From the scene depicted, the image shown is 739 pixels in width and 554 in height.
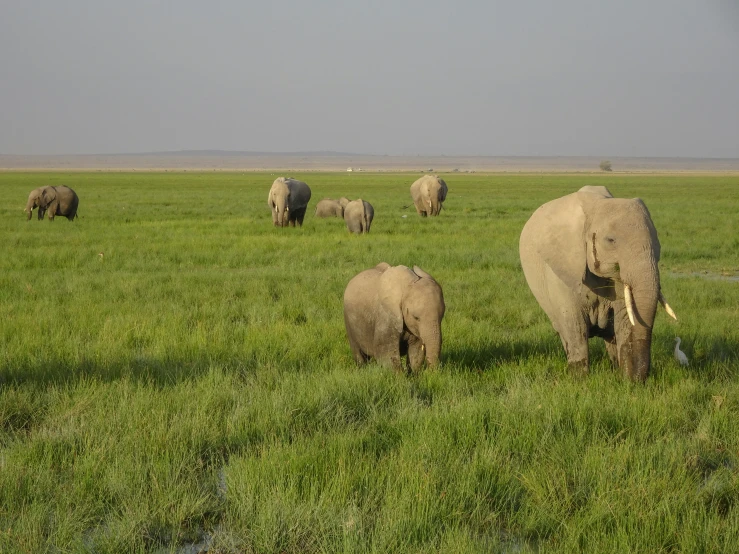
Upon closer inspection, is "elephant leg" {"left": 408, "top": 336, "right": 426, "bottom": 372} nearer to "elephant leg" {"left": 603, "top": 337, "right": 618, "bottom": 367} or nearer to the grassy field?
the grassy field

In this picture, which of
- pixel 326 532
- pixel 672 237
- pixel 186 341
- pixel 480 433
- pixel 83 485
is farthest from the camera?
pixel 672 237

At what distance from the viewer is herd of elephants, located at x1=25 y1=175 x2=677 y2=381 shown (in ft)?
19.5

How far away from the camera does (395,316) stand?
21.5 feet

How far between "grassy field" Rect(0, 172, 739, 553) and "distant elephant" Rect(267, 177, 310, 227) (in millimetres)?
12492

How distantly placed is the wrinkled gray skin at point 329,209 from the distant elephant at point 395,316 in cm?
2068

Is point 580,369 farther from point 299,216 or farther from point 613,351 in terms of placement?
point 299,216

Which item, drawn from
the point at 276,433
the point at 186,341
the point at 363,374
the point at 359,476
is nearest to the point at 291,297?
the point at 186,341

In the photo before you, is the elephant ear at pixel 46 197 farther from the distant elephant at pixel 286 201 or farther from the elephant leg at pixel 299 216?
the elephant leg at pixel 299 216

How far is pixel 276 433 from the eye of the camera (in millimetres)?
5176

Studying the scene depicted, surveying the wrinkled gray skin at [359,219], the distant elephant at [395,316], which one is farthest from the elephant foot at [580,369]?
the wrinkled gray skin at [359,219]

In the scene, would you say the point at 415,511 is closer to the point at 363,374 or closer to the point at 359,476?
the point at 359,476

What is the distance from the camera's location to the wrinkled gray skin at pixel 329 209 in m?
27.9

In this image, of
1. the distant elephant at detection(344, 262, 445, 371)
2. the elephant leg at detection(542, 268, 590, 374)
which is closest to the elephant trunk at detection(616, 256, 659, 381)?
the elephant leg at detection(542, 268, 590, 374)

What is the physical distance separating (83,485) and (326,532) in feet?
4.49
